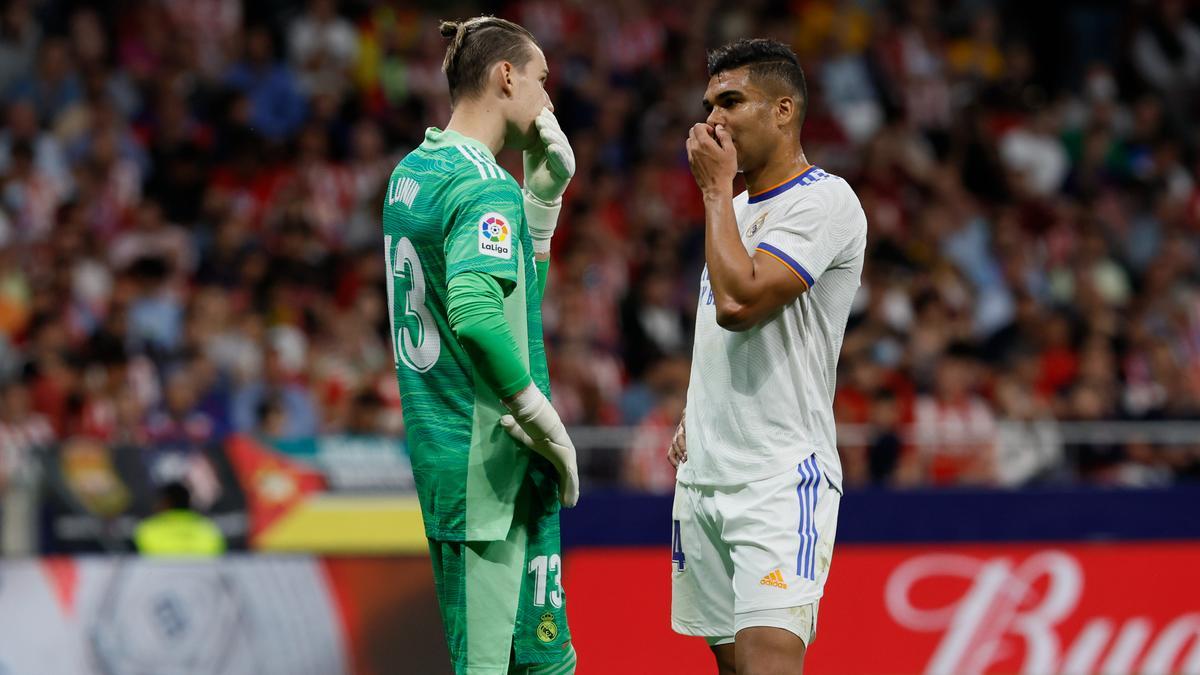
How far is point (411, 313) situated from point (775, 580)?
1257 mm

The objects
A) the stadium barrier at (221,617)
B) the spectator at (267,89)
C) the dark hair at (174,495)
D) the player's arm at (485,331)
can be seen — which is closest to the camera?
the player's arm at (485,331)

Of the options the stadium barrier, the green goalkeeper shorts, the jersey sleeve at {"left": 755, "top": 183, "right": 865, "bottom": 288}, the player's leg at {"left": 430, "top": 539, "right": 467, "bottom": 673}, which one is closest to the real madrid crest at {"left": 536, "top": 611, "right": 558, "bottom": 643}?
the green goalkeeper shorts

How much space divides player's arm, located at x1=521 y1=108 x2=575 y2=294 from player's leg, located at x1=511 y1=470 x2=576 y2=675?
616mm

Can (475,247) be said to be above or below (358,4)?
below

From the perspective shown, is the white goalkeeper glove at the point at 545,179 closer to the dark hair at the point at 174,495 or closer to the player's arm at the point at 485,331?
the player's arm at the point at 485,331

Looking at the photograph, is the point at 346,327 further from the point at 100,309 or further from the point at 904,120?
the point at 904,120

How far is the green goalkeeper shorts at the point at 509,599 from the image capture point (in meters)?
4.45

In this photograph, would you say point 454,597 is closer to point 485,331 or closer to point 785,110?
point 485,331

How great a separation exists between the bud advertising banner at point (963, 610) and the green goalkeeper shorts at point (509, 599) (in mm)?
4505

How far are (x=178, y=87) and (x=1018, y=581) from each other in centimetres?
751

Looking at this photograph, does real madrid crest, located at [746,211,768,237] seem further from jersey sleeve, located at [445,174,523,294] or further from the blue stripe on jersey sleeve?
jersey sleeve, located at [445,174,523,294]

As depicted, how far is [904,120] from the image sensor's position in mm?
15078

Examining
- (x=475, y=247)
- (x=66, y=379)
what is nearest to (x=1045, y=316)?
(x=66, y=379)

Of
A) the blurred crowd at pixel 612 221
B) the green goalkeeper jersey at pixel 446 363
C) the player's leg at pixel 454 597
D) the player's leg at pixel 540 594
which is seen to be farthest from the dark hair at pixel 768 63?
the blurred crowd at pixel 612 221
